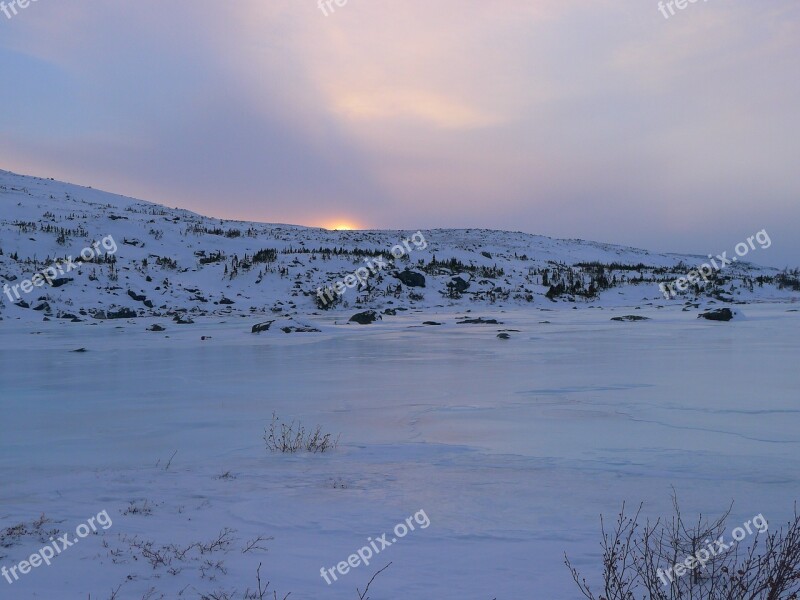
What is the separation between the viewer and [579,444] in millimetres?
5496

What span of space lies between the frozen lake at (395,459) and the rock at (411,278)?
58.0 ft

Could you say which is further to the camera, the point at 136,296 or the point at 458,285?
the point at 458,285

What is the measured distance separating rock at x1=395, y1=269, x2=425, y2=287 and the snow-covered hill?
0.05 m

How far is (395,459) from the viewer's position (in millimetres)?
5176

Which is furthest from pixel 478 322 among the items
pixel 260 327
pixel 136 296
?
pixel 136 296

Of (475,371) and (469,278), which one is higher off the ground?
(469,278)

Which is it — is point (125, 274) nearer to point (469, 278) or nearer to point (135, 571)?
point (469, 278)

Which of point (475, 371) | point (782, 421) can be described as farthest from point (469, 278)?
point (782, 421)

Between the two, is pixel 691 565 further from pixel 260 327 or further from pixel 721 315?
pixel 721 315

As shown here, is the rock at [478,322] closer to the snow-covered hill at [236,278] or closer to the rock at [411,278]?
the snow-covered hill at [236,278]

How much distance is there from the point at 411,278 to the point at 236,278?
7.84m

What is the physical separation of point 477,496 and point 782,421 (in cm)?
377

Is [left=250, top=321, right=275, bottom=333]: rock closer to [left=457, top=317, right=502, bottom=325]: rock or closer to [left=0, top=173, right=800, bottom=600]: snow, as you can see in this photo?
[left=0, top=173, right=800, bottom=600]: snow

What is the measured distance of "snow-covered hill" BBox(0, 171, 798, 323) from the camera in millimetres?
22422
